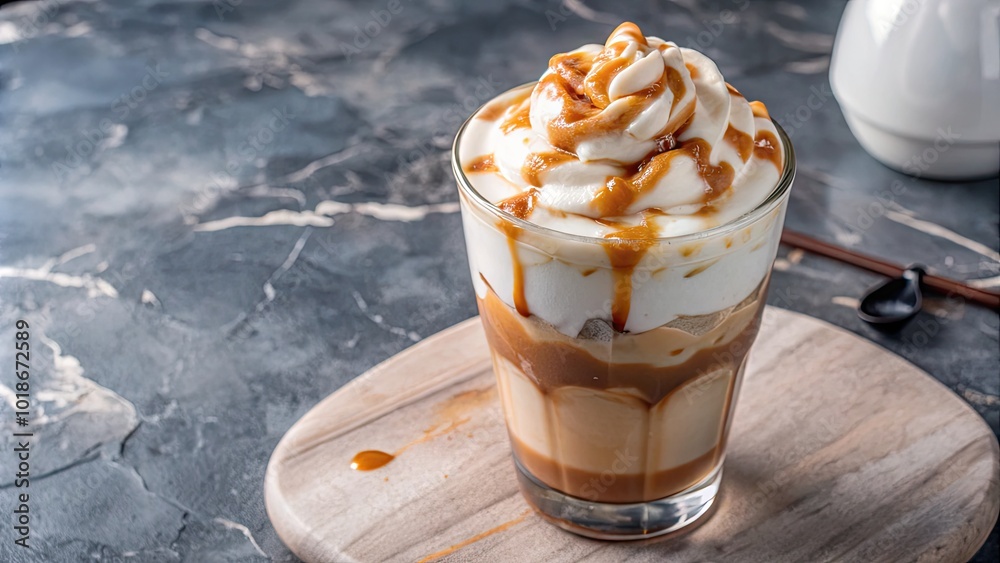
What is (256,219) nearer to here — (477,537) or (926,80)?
(477,537)

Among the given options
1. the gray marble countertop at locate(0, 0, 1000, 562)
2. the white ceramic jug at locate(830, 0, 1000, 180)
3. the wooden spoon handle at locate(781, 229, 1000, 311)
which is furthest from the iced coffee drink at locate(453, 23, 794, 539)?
the white ceramic jug at locate(830, 0, 1000, 180)

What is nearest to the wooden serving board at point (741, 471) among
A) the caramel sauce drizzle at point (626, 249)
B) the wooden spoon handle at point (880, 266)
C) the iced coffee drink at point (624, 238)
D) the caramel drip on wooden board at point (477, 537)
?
the caramel drip on wooden board at point (477, 537)

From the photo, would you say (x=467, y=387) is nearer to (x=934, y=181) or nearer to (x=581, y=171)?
(x=581, y=171)

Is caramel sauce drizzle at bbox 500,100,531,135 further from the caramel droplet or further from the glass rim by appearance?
the caramel droplet

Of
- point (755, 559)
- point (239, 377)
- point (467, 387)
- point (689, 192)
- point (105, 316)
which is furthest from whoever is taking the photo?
point (105, 316)

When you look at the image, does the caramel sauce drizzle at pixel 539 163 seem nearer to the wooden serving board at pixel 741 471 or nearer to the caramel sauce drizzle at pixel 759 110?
the caramel sauce drizzle at pixel 759 110

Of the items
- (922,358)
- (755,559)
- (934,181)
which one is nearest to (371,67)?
(934,181)
